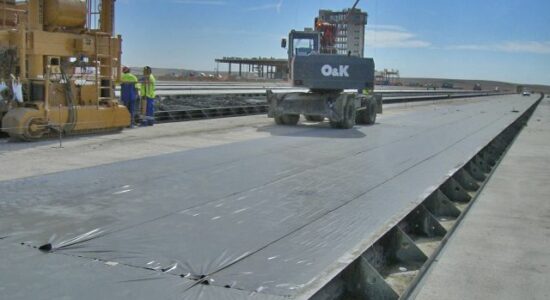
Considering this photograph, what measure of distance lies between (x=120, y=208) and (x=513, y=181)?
22.1 ft

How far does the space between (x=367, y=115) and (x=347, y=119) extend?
9.35 feet

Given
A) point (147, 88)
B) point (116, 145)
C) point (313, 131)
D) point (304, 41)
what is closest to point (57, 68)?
point (116, 145)

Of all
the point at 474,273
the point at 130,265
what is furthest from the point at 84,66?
the point at 474,273

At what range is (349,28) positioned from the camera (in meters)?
22.8

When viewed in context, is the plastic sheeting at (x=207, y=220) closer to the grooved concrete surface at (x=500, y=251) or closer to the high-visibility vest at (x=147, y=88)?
the grooved concrete surface at (x=500, y=251)

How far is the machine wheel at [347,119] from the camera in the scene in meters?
18.8

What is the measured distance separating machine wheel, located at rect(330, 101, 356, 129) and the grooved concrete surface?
9.17 metres

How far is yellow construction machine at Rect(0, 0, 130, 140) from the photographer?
12828mm

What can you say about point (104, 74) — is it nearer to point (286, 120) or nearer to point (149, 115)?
point (149, 115)

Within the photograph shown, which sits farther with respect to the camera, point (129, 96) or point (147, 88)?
point (147, 88)

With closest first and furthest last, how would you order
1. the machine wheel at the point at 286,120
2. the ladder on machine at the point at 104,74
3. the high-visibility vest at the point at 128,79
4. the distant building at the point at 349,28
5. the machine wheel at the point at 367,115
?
the ladder on machine at the point at 104,74, the high-visibility vest at the point at 128,79, the machine wheel at the point at 286,120, the machine wheel at the point at 367,115, the distant building at the point at 349,28

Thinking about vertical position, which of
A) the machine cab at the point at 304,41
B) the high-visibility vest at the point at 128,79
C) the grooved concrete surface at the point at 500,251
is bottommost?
the grooved concrete surface at the point at 500,251

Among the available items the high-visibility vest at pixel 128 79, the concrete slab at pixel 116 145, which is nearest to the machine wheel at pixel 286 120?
the concrete slab at pixel 116 145

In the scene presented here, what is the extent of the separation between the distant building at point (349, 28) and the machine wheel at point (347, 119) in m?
3.11
